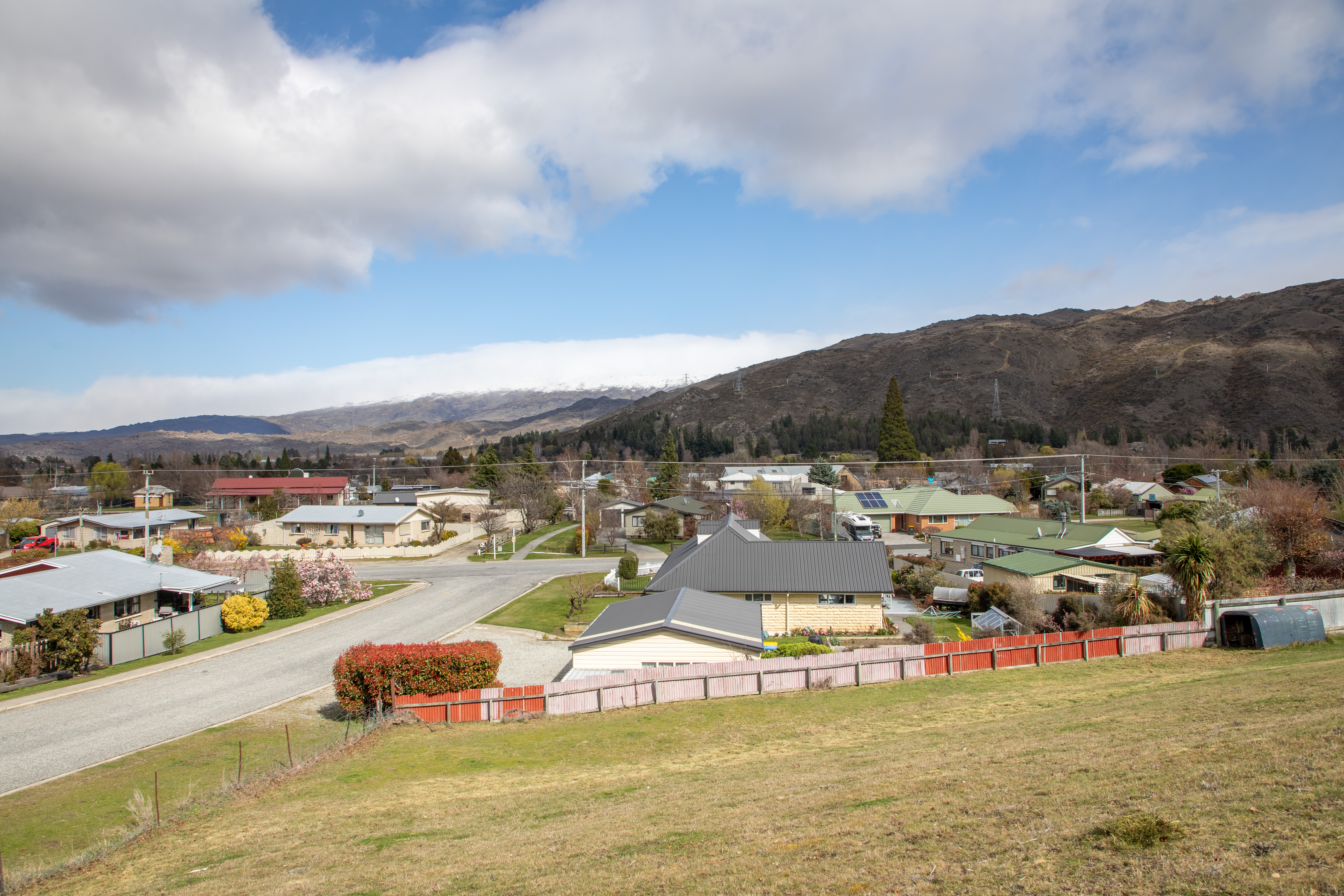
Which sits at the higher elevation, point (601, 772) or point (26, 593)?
point (26, 593)

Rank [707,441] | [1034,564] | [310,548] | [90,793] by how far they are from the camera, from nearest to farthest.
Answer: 1. [90,793]
2. [1034,564]
3. [310,548]
4. [707,441]

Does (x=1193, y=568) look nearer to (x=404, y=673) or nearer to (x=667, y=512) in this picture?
(x=404, y=673)

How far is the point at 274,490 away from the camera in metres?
96.2

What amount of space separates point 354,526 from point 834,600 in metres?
51.3

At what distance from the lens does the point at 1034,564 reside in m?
40.1

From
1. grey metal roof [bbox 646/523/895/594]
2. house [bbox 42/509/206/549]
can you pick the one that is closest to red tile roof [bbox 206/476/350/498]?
house [bbox 42/509/206/549]

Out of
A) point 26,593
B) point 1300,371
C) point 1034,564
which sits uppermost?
point 1300,371

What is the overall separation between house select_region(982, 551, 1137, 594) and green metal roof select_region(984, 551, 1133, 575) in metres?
0.03

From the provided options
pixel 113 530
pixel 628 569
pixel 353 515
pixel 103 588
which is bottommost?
pixel 628 569

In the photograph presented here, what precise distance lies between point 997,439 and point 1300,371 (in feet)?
216

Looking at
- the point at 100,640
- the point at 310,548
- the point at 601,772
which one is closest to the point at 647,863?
the point at 601,772

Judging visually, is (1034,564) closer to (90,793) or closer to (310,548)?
(90,793)

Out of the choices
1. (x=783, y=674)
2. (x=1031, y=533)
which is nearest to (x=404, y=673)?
(x=783, y=674)

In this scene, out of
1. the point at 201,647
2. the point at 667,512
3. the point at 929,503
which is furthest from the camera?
the point at 929,503
